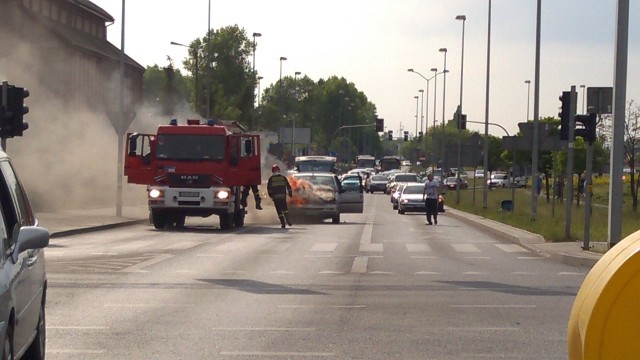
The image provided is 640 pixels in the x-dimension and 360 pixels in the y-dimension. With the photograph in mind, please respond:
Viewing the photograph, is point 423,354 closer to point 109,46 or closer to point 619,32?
point 619,32

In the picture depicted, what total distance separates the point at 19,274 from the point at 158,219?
27170mm

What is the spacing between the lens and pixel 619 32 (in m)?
23.8

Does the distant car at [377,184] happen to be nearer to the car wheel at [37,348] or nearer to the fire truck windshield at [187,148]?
Answer: the fire truck windshield at [187,148]


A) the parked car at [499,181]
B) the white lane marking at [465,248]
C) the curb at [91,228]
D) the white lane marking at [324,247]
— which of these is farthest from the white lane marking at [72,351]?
the parked car at [499,181]

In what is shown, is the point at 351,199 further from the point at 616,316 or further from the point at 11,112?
the point at 616,316

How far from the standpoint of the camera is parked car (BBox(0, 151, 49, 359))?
780 cm

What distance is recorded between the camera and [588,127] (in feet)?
80.2

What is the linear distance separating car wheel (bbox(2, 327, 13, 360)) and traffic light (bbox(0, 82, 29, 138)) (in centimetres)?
1631

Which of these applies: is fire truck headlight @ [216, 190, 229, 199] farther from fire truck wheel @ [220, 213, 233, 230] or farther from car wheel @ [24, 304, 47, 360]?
car wheel @ [24, 304, 47, 360]

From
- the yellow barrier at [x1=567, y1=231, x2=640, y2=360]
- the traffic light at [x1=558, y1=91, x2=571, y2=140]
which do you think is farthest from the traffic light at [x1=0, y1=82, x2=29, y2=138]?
the yellow barrier at [x1=567, y1=231, x2=640, y2=360]

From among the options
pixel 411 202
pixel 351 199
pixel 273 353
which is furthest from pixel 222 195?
pixel 273 353

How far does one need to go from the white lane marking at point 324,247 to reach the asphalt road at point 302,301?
27mm

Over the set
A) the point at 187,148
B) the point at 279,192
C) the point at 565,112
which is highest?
the point at 565,112

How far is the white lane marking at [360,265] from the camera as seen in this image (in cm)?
2027
